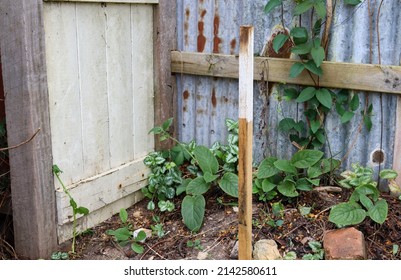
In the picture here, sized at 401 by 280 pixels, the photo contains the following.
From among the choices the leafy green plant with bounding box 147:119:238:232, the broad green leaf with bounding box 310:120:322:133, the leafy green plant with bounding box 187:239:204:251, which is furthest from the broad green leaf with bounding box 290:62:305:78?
the leafy green plant with bounding box 187:239:204:251

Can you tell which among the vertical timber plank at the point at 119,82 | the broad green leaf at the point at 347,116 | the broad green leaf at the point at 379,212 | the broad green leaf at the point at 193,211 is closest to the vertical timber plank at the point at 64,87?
the vertical timber plank at the point at 119,82

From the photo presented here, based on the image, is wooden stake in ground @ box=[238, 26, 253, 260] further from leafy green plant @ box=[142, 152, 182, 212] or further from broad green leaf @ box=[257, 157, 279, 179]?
leafy green plant @ box=[142, 152, 182, 212]

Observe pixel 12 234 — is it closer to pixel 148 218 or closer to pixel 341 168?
pixel 148 218

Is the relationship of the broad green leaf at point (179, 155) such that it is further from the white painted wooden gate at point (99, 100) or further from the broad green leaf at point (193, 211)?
the broad green leaf at point (193, 211)

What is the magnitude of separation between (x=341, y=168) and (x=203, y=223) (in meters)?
0.95

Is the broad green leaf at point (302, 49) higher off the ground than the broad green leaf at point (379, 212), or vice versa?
the broad green leaf at point (302, 49)

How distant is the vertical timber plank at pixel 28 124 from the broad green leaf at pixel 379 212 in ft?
5.77

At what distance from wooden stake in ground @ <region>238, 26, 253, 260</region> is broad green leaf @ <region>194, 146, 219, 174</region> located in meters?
1.07

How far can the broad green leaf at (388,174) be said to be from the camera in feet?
11.2

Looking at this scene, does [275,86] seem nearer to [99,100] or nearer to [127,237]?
[99,100]

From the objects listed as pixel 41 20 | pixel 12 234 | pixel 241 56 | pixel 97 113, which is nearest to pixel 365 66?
pixel 241 56

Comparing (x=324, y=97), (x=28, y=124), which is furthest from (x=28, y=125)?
(x=324, y=97)

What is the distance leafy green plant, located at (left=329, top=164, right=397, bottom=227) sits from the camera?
Result: 10.4ft

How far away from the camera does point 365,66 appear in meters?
3.47
